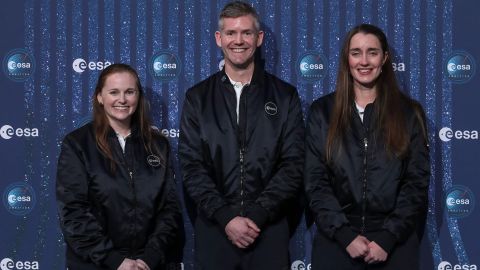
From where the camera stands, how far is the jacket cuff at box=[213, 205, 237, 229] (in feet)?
11.5

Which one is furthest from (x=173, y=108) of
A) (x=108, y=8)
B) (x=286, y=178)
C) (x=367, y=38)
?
(x=367, y=38)

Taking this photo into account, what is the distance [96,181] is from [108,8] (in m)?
1.15

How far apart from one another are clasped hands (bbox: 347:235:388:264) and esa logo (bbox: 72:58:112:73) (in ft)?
5.70

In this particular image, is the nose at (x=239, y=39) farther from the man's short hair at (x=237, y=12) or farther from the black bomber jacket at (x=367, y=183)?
the black bomber jacket at (x=367, y=183)

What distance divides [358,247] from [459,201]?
108 centimetres

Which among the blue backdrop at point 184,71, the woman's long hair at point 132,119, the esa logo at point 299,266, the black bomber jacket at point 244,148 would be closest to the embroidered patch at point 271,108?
the black bomber jacket at point 244,148

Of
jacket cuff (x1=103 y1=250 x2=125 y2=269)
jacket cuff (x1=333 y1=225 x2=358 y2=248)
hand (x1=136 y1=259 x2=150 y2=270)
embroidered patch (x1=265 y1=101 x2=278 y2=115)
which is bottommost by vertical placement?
hand (x1=136 y1=259 x2=150 y2=270)

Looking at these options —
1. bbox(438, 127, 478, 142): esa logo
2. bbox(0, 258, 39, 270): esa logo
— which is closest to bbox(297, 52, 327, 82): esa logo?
bbox(438, 127, 478, 142): esa logo

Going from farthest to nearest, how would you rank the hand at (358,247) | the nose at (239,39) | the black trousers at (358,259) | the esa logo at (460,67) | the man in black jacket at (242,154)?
the esa logo at (460,67) < the nose at (239,39) < the man in black jacket at (242,154) < the black trousers at (358,259) < the hand at (358,247)

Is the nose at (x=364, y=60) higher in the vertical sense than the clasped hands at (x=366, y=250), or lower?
higher

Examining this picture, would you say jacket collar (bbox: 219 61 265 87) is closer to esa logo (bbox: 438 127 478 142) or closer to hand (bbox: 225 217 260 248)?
hand (bbox: 225 217 260 248)

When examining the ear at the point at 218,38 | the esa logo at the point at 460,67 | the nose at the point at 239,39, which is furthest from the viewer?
the esa logo at the point at 460,67

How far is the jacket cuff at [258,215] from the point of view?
3.55m

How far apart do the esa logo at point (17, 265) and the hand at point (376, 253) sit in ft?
6.35
